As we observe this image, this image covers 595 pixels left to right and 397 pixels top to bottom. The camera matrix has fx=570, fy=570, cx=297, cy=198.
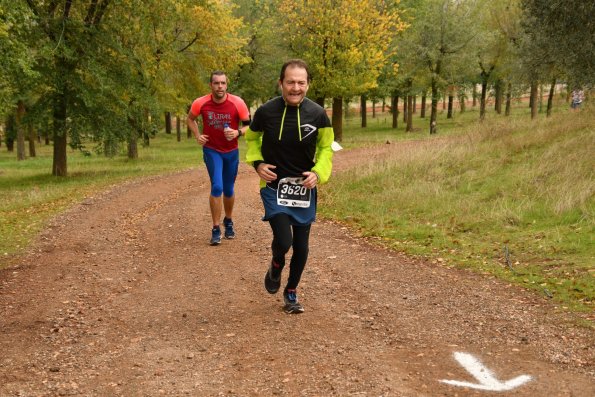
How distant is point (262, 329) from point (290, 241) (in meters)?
0.83

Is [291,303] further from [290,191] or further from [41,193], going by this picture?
[41,193]

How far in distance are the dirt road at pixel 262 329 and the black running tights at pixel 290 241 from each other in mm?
446

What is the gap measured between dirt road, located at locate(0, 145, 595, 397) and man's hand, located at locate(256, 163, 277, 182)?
4.31 feet

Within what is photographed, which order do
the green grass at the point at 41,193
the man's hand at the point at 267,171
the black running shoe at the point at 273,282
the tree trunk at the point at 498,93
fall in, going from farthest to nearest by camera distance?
the tree trunk at the point at 498,93 < the green grass at the point at 41,193 < the black running shoe at the point at 273,282 < the man's hand at the point at 267,171

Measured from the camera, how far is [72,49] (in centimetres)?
1738

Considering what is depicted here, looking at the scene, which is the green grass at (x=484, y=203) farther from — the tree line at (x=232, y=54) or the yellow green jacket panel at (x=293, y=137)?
the yellow green jacket panel at (x=293, y=137)

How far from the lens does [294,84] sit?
16.2 ft

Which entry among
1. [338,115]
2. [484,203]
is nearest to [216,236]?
[484,203]

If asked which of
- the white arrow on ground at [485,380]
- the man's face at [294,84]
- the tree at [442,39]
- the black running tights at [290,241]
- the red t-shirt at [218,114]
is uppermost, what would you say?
the tree at [442,39]

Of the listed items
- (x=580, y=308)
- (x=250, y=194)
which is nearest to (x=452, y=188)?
(x=250, y=194)

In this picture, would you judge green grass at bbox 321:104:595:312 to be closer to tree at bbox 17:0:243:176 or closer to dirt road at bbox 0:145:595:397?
dirt road at bbox 0:145:595:397

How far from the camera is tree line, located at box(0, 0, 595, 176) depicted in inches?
616

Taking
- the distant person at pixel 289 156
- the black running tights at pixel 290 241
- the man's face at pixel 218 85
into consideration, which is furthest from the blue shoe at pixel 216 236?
the distant person at pixel 289 156

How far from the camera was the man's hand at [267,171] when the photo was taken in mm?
5125
